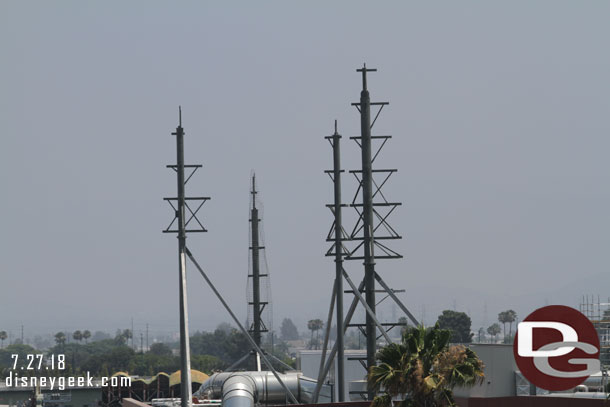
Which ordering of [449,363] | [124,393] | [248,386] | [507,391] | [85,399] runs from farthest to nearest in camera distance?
[85,399] → [124,393] → [248,386] → [507,391] → [449,363]

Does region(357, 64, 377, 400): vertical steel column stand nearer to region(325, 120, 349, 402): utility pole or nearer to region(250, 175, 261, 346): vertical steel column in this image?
region(325, 120, 349, 402): utility pole

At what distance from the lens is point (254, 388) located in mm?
64688

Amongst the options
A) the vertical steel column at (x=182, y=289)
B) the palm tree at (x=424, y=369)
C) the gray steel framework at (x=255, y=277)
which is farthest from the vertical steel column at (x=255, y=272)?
the palm tree at (x=424, y=369)


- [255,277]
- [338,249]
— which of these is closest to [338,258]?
[338,249]

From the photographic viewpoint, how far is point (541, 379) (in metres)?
43.8

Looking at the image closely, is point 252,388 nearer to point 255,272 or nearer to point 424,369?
point 255,272

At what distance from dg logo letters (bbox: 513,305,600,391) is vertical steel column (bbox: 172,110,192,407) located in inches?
679

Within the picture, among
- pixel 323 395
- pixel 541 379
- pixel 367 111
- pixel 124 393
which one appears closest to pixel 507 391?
pixel 541 379

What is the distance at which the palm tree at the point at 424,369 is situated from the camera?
4241 cm

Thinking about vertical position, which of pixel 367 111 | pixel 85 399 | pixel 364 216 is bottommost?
pixel 85 399

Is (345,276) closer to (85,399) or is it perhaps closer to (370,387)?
(370,387)

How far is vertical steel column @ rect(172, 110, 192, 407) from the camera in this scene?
54.6 meters

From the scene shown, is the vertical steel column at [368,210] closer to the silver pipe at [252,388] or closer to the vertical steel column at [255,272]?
the silver pipe at [252,388]

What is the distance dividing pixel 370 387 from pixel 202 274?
1460cm
